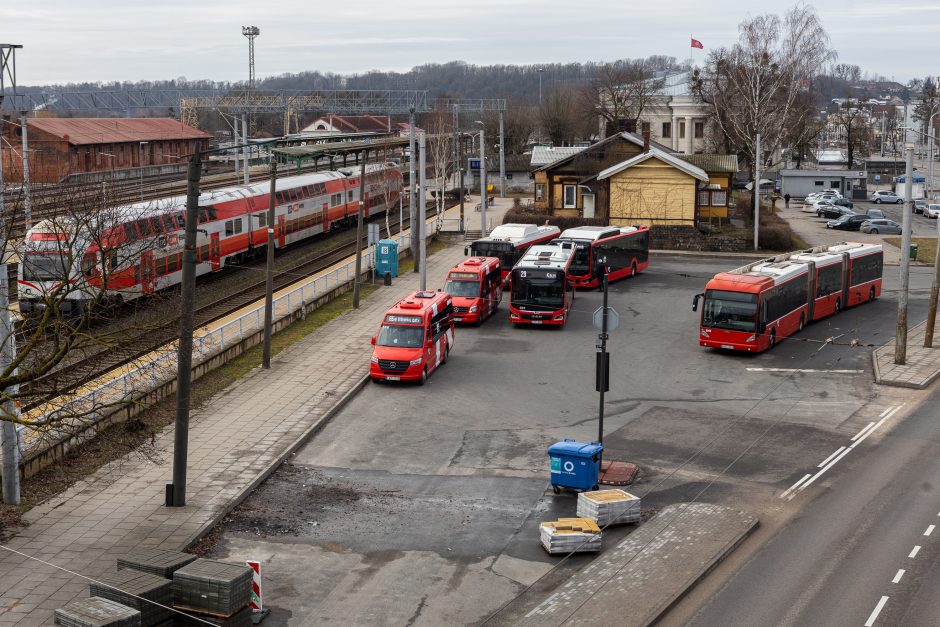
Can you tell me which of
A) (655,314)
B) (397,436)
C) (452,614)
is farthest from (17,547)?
(655,314)

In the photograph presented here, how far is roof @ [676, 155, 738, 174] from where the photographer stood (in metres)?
63.9

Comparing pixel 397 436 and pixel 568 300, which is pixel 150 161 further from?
pixel 397 436

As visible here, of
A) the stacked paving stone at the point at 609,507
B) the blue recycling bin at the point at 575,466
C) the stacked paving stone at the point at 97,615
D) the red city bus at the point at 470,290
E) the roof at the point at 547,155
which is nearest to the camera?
the stacked paving stone at the point at 97,615

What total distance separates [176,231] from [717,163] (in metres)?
38.5

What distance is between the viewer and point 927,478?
21.6 m

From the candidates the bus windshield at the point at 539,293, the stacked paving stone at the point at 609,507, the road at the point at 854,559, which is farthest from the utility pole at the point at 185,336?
the bus windshield at the point at 539,293

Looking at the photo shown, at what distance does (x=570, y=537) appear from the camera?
17531 mm

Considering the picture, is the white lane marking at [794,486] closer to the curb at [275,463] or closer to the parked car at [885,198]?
the curb at [275,463]

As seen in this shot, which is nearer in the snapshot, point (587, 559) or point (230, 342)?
point (587, 559)

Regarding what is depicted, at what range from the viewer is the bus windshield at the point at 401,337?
95.8 ft

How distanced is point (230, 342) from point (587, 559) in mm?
16283

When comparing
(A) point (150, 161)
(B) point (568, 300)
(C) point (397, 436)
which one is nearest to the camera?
(C) point (397, 436)

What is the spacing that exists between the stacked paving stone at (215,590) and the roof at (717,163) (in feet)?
176

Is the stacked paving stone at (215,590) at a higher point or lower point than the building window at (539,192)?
lower
